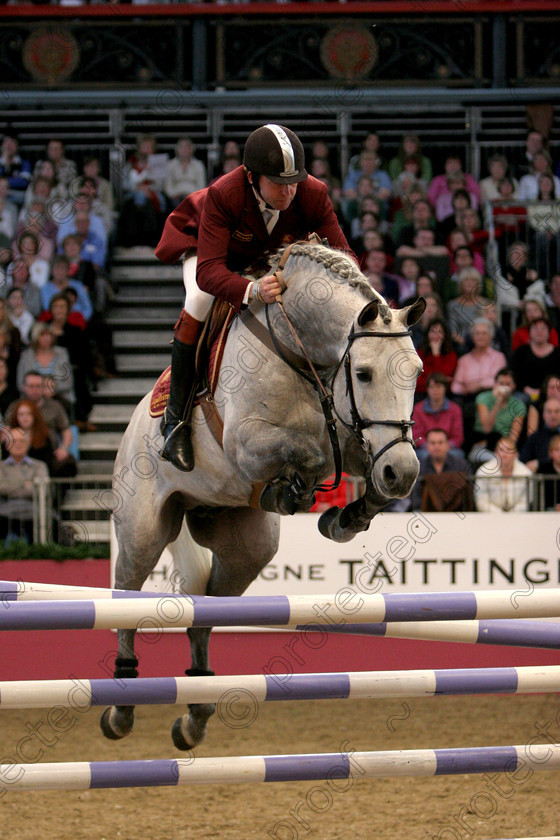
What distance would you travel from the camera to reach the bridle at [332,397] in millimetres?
3504

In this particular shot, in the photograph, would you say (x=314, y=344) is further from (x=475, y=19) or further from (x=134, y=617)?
(x=475, y=19)

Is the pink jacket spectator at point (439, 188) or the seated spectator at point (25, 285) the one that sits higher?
the pink jacket spectator at point (439, 188)

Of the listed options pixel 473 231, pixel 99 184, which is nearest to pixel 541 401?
pixel 473 231

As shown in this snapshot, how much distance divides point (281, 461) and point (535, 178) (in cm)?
808

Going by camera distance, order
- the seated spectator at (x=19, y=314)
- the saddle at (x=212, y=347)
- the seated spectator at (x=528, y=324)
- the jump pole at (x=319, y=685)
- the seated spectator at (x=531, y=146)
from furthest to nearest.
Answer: the seated spectator at (x=531, y=146)
the seated spectator at (x=19, y=314)
the seated spectator at (x=528, y=324)
the saddle at (x=212, y=347)
the jump pole at (x=319, y=685)

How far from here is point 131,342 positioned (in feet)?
35.5

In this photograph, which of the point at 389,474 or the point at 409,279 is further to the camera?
the point at 409,279

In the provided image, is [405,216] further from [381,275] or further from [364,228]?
[381,275]

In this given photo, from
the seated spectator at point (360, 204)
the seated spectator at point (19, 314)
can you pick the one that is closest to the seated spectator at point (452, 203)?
the seated spectator at point (360, 204)

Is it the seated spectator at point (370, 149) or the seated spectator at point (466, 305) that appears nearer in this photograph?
the seated spectator at point (466, 305)

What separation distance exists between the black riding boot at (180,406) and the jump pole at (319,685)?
1010mm

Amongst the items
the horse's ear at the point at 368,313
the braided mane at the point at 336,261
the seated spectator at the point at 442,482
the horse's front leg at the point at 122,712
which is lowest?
the horse's front leg at the point at 122,712

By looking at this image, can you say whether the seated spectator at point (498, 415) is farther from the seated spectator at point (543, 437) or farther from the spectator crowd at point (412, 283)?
the seated spectator at point (543, 437)

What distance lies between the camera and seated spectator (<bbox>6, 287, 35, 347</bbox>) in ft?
31.8
